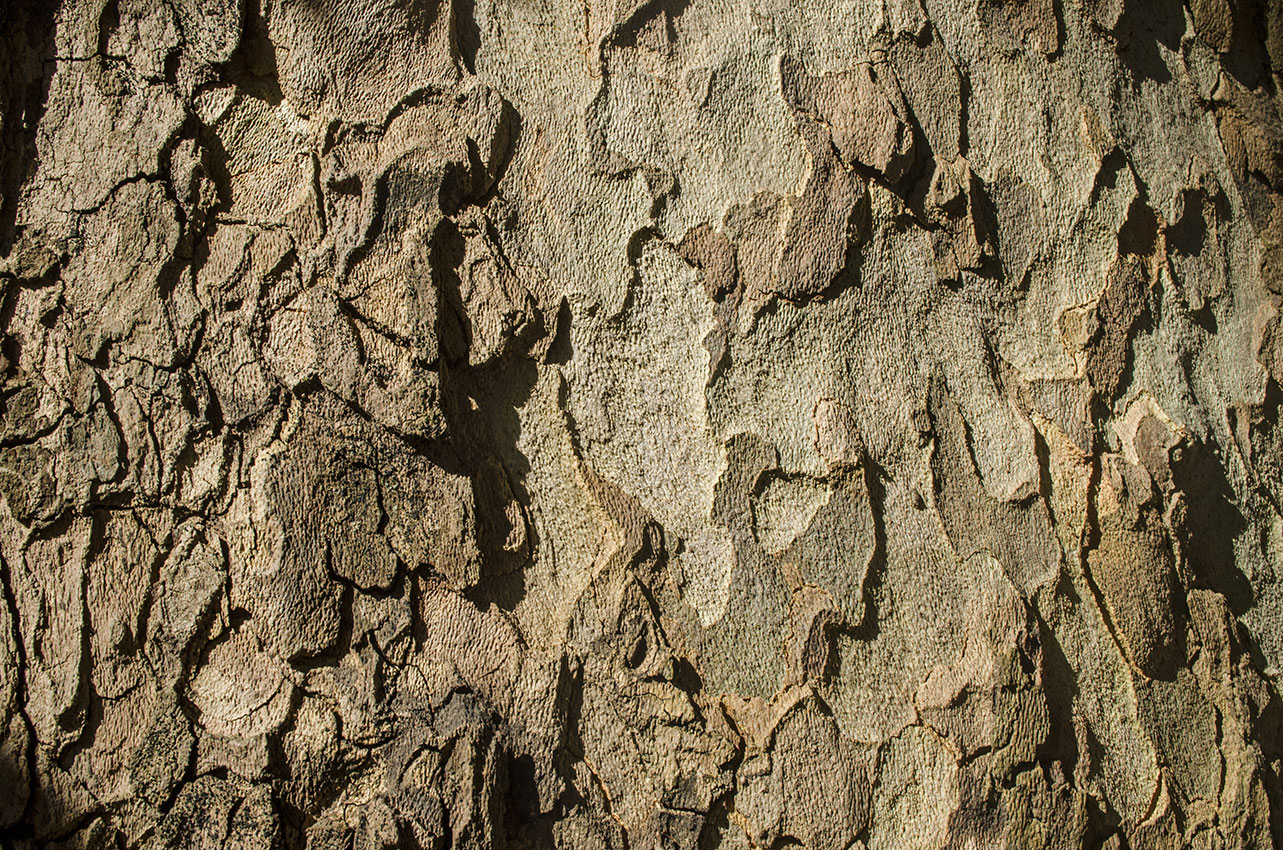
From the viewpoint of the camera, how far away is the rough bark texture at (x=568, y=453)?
0.70 m

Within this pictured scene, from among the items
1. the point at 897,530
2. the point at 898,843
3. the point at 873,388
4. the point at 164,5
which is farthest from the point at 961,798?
the point at 164,5

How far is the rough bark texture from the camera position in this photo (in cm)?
70

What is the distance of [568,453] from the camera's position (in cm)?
76

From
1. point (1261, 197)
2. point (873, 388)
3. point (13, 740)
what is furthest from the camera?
point (1261, 197)

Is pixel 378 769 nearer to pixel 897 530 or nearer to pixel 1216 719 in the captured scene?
pixel 897 530

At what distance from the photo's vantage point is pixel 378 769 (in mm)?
710

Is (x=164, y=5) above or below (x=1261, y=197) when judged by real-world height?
below

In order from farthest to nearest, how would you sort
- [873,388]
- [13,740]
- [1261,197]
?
[1261,197], [873,388], [13,740]

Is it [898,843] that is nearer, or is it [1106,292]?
[898,843]

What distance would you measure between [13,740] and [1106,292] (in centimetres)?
108

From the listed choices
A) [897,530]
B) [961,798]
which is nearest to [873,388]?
[897,530]

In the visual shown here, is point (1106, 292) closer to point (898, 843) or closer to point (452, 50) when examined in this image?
point (898, 843)

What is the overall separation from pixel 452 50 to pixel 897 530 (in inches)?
23.5

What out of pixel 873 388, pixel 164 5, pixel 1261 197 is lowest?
pixel 873 388
